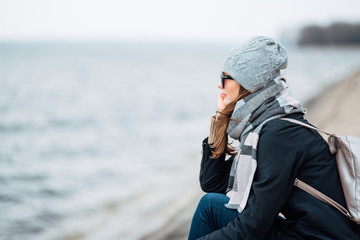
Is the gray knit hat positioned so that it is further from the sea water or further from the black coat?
the sea water

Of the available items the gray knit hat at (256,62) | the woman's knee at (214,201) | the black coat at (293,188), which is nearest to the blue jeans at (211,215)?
the woman's knee at (214,201)

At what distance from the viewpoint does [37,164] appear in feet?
29.7

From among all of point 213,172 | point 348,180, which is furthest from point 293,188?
point 213,172

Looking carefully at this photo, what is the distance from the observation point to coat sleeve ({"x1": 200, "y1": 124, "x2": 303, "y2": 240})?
178cm

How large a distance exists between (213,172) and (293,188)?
2.46 feet

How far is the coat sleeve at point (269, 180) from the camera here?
70.1 inches

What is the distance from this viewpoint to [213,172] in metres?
2.55

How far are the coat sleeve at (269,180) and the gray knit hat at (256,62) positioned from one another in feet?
1.00

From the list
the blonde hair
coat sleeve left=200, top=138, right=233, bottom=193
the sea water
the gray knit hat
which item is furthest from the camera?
the sea water

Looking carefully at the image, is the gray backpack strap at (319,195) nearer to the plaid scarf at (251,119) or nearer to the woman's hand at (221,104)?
the plaid scarf at (251,119)

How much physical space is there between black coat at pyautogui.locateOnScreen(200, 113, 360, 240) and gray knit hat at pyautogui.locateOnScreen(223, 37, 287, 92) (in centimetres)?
28

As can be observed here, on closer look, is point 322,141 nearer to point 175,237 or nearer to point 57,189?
point 175,237

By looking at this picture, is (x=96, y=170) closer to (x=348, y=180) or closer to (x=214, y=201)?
(x=214, y=201)

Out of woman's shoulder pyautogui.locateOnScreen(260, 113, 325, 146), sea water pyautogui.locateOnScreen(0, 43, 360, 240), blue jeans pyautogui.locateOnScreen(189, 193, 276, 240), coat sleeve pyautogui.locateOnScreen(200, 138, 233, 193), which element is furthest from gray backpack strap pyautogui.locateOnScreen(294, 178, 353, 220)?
sea water pyautogui.locateOnScreen(0, 43, 360, 240)
